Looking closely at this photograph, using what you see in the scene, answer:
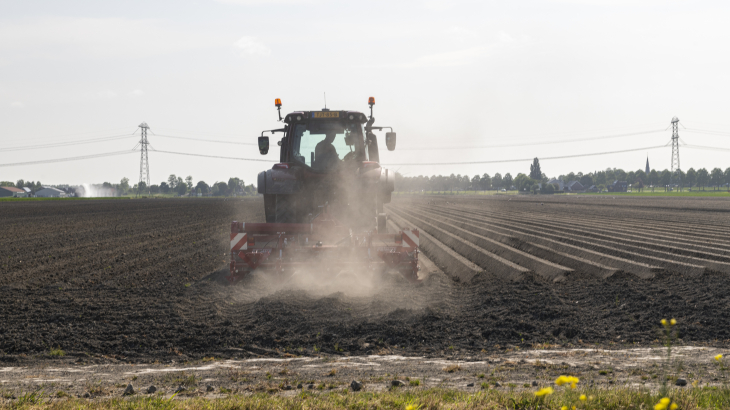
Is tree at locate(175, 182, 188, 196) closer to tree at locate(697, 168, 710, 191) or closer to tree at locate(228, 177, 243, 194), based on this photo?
tree at locate(228, 177, 243, 194)

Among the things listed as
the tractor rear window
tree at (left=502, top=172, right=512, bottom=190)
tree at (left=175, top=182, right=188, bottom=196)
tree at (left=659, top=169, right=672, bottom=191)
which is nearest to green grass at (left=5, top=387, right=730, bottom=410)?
the tractor rear window

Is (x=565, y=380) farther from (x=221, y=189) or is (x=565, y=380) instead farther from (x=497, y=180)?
(x=497, y=180)

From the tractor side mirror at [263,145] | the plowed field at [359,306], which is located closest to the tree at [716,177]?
the plowed field at [359,306]

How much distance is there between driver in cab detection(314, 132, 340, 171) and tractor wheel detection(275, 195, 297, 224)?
941 mm

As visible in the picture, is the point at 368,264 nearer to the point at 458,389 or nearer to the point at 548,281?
the point at 548,281

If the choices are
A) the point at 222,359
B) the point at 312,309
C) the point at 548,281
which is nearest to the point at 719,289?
the point at 548,281

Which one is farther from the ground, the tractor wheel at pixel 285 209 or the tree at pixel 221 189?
the tree at pixel 221 189

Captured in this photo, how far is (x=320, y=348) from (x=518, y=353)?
7.02 feet

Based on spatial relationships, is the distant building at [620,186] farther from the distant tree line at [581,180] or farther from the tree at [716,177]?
the tree at [716,177]

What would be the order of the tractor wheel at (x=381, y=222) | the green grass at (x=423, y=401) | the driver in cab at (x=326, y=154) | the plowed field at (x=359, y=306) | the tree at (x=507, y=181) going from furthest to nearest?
the tree at (x=507, y=181)
the tractor wheel at (x=381, y=222)
the driver in cab at (x=326, y=154)
the plowed field at (x=359, y=306)
the green grass at (x=423, y=401)

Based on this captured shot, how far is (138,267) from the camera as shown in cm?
1229

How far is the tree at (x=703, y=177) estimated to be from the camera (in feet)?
491


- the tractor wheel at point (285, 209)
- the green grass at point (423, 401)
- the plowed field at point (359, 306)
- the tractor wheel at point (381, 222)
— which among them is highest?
the tractor wheel at point (285, 209)

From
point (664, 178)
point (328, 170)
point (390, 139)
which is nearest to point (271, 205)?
point (328, 170)
